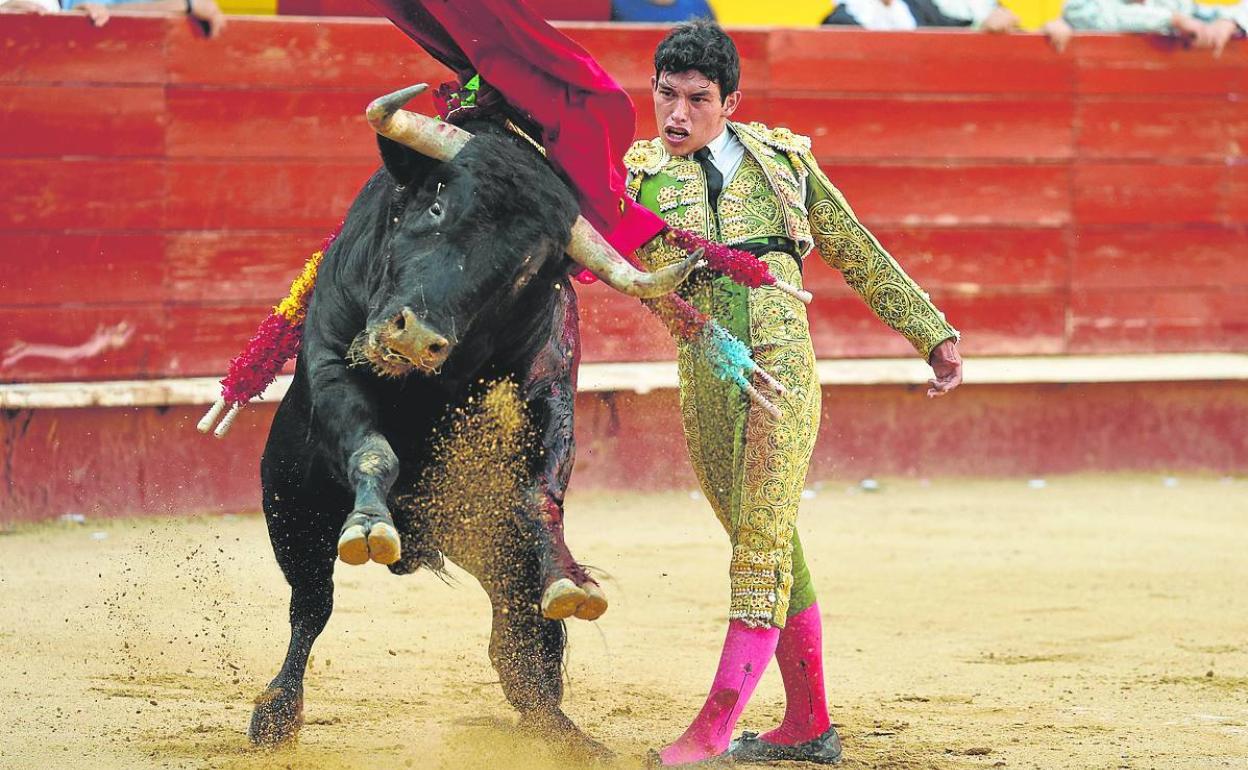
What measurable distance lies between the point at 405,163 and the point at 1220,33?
16.5 ft

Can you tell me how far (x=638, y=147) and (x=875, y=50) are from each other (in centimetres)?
370

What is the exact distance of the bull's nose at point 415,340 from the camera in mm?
3039

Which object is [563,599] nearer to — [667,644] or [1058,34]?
[667,644]

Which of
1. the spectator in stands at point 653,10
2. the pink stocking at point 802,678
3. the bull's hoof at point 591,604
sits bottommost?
the pink stocking at point 802,678

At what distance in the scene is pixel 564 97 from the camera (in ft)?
11.1

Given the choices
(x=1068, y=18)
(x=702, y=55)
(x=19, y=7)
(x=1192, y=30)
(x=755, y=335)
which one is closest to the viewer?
(x=702, y=55)

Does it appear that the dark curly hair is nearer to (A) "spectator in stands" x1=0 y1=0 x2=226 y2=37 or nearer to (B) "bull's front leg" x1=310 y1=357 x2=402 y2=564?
(B) "bull's front leg" x1=310 y1=357 x2=402 y2=564

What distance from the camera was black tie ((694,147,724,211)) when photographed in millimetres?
3477

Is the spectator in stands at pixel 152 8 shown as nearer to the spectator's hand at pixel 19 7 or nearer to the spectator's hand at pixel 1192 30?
the spectator's hand at pixel 19 7

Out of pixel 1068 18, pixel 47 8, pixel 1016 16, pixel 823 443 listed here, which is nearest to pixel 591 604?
pixel 47 8

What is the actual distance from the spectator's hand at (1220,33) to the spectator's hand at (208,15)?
3.75 metres

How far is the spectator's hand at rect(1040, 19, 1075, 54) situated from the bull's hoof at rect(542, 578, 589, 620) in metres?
4.81

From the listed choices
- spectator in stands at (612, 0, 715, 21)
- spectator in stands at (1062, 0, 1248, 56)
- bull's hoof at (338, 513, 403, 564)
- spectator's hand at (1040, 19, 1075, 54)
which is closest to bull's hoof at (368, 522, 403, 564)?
bull's hoof at (338, 513, 403, 564)

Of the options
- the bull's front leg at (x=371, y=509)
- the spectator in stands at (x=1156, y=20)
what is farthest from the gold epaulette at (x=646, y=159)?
the spectator in stands at (x=1156, y=20)
